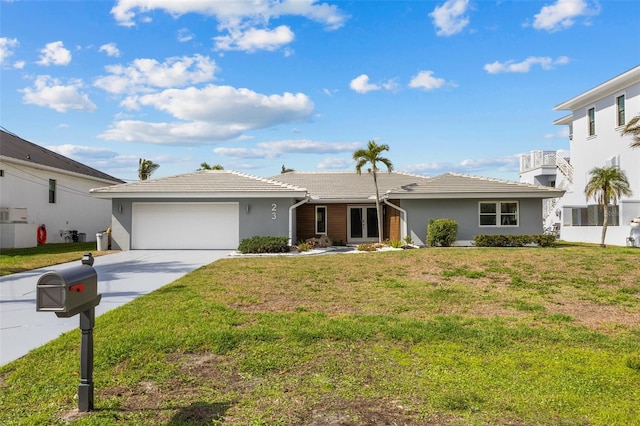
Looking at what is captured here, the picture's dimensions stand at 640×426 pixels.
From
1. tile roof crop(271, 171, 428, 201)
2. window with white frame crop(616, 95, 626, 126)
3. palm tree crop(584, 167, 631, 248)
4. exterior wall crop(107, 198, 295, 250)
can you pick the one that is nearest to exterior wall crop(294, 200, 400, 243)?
tile roof crop(271, 171, 428, 201)

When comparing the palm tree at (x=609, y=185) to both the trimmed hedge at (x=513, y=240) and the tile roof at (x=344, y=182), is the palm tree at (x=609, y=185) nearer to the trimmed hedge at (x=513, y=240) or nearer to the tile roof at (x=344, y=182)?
the trimmed hedge at (x=513, y=240)

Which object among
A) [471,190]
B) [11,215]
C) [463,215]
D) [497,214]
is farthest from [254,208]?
[497,214]

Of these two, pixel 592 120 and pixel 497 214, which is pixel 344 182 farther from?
pixel 592 120

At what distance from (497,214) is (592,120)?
9.40 meters

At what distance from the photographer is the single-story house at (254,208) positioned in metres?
19.4

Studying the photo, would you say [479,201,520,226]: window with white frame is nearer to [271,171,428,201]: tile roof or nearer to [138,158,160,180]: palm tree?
[271,171,428,201]: tile roof

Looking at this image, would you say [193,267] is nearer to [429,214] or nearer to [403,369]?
[403,369]

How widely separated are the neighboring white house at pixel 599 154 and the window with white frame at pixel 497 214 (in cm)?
534

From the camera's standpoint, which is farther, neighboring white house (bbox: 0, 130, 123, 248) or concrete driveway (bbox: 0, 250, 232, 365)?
neighboring white house (bbox: 0, 130, 123, 248)

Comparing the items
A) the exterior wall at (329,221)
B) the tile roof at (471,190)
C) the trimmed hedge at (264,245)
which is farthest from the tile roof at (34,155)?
the tile roof at (471,190)

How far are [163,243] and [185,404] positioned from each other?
55.8 ft

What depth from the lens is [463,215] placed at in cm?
2034

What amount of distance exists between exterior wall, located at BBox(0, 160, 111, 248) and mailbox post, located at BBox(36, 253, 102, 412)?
2010cm

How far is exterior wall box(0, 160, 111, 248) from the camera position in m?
20.2
